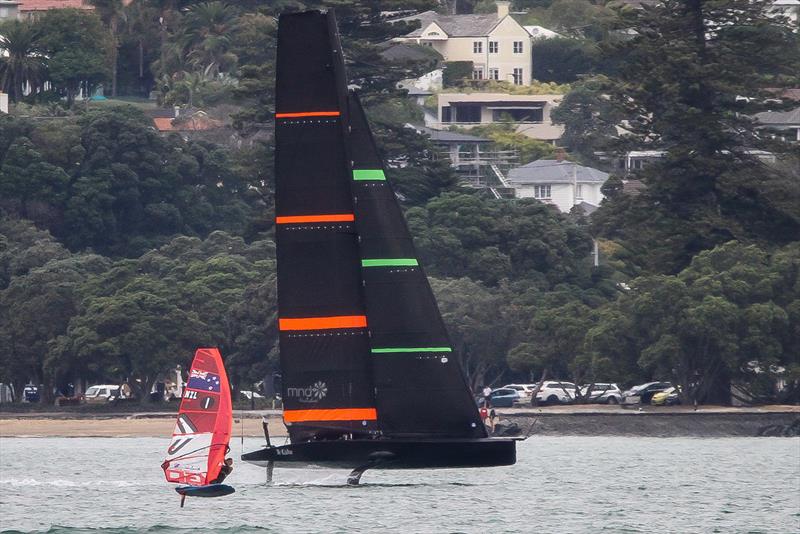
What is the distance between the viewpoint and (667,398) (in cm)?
7519

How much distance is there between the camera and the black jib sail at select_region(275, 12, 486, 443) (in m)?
34.9

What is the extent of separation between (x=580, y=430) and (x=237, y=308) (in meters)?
18.6

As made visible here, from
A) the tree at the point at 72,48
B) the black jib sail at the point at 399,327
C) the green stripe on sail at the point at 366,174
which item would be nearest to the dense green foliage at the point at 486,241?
the tree at the point at 72,48

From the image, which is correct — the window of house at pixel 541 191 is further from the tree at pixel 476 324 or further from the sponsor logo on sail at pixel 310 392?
the sponsor logo on sail at pixel 310 392

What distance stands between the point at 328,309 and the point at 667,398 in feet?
137

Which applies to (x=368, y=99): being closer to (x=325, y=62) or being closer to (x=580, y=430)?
(x=580, y=430)

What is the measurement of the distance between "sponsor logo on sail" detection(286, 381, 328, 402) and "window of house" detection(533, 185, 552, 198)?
9838cm

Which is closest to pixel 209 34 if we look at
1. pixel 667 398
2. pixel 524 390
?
pixel 524 390

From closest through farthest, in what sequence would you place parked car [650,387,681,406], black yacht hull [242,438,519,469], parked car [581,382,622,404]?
black yacht hull [242,438,519,469] < parked car [650,387,681,406] < parked car [581,382,622,404]

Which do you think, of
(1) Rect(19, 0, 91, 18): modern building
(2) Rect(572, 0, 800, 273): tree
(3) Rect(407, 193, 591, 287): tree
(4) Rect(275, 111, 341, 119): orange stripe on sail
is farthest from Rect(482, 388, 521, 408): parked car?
(1) Rect(19, 0, 91, 18): modern building

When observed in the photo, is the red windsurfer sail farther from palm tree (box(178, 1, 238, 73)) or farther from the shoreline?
palm tree (box(178, 1, 238, 73))

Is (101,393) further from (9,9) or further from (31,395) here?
(9,9)

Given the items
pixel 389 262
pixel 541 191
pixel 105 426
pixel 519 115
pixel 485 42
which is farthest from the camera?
pixel 485 42

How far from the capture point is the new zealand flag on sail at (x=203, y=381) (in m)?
32.4
